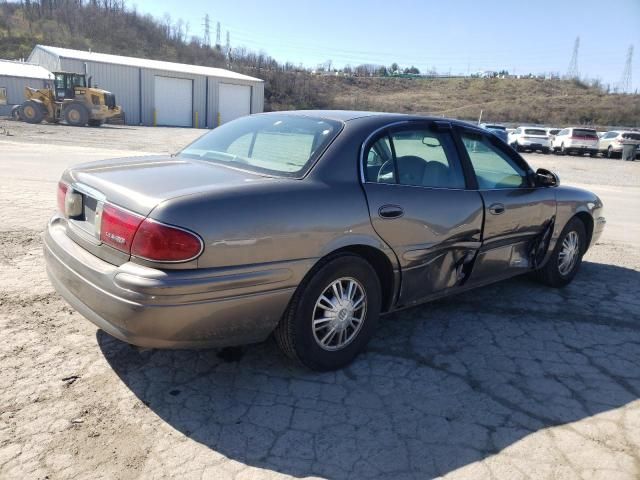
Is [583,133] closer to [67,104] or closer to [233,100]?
[233,100]

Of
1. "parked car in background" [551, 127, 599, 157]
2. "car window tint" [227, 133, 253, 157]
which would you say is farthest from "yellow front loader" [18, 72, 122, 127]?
"car window tint" [227, 133, 253, 157]

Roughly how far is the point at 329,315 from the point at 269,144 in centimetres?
125

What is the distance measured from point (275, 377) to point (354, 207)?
1.15 meters

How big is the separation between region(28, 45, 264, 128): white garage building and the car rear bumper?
1526 inches

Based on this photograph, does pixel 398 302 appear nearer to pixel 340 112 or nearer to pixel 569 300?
pixel 340 112

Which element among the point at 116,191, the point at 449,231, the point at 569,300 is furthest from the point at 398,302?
the point at 569,300

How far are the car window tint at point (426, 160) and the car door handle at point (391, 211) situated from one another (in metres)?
0.24

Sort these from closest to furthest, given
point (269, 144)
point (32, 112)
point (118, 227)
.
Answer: point (118, 227), point (269, 144), point (32, 112)

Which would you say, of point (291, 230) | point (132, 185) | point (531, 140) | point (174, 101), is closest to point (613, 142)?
point (531, 140)

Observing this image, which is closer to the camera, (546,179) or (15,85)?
(546,179)

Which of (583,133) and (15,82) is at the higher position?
(15,82)

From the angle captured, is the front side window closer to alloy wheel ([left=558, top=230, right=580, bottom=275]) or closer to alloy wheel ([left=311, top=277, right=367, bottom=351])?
alloy wheel ([left=311, top=277, right=367, bottom=351])

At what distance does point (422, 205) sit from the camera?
11.7 ft

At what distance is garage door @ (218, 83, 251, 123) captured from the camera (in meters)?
44.3
